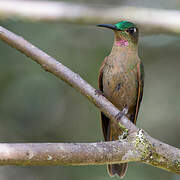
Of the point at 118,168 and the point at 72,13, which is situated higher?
the point at 72,13

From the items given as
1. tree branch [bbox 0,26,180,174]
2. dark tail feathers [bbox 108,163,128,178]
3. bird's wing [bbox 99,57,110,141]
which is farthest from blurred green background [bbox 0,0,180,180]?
tree branch [bbox 0,26,180,174]

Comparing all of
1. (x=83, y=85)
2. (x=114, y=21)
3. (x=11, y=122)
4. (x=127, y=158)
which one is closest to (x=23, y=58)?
(x=11, y=122)

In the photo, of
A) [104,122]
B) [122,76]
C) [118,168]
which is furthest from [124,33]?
[118,168]

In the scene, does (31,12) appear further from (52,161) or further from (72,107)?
(52,161)

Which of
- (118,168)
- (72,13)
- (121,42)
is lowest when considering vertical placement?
(118,168)

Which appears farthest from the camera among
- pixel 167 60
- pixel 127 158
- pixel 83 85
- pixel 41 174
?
pixel 167 60

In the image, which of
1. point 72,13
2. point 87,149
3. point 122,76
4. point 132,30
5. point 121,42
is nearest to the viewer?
point 87,149

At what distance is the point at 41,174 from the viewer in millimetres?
9000

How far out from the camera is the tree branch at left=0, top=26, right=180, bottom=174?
2898 millimetres

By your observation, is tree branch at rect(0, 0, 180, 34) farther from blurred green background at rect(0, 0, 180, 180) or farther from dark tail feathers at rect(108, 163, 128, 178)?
blurred green background at rect(0, 0, 180, 180)

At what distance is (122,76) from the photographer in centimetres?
566

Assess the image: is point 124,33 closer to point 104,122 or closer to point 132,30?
point 132,30

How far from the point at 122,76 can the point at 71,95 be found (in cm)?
444

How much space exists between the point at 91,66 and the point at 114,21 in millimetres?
2844
